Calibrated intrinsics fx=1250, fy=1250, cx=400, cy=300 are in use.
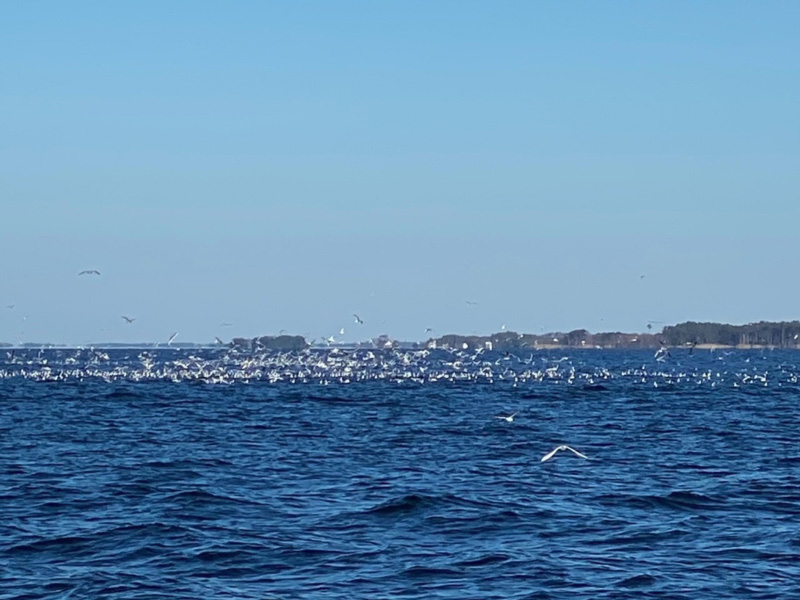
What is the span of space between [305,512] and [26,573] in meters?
6.99

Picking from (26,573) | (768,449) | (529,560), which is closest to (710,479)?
(768,449)

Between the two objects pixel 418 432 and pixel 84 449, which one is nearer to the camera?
pixel 84 449

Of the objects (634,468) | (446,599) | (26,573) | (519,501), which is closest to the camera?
(446,599)

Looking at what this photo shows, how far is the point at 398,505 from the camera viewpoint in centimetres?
2609

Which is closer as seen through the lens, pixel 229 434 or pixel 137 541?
pixel 137 541

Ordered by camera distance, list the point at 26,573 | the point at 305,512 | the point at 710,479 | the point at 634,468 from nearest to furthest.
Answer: the point at 26,573 → the point at 305,512 → the point at 710,479 → the point at 634,468

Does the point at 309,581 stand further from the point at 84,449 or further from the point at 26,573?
the point at 84,449

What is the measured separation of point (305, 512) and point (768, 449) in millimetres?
19492

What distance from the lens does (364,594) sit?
18484 millimetres

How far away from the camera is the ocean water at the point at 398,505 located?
19531mm

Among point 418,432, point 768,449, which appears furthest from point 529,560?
point 418,432

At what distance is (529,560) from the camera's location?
68.7 ft

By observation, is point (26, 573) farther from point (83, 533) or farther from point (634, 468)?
point (634, 468)

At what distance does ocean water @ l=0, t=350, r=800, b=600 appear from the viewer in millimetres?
19531
